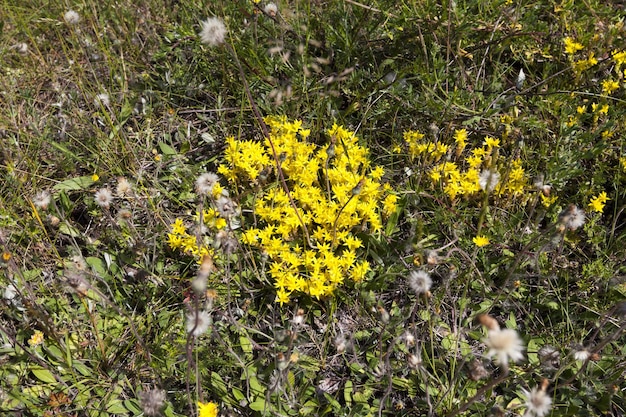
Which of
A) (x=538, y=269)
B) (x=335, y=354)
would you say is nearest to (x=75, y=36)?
(x=335, y=354)

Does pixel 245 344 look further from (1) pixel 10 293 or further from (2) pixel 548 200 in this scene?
(2) pixel 548 200

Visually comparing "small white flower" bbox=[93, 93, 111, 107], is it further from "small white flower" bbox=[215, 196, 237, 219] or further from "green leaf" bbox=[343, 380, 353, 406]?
"green leaf" bbox=[343, 380, 353, 406]

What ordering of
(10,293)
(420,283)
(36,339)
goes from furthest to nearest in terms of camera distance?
(10,293), (36,339), (420,283)

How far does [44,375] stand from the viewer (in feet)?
7.22

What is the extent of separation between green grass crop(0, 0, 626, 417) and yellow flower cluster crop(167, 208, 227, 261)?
21 millimetres

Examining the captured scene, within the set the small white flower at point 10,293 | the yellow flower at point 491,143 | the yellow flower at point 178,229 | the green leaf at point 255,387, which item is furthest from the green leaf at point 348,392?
the small white flower at point 10,293

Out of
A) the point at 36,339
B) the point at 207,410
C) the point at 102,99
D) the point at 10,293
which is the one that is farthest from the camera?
the point at 102,99

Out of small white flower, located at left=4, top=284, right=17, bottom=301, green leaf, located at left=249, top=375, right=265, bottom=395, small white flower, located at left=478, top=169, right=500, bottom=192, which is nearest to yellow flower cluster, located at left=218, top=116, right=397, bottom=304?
green leaf, located at left=249, top=375, right=265, bottom=395

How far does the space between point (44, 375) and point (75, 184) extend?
1.09 m

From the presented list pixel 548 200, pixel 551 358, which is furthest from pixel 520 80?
pixel 551 358

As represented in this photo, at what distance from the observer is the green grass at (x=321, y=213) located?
2.13 metres

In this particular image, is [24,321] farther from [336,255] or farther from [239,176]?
A: [336,255]

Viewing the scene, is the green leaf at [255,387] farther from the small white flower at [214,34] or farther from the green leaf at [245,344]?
the small white flower at [214,34]

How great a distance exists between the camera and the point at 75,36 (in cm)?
341
